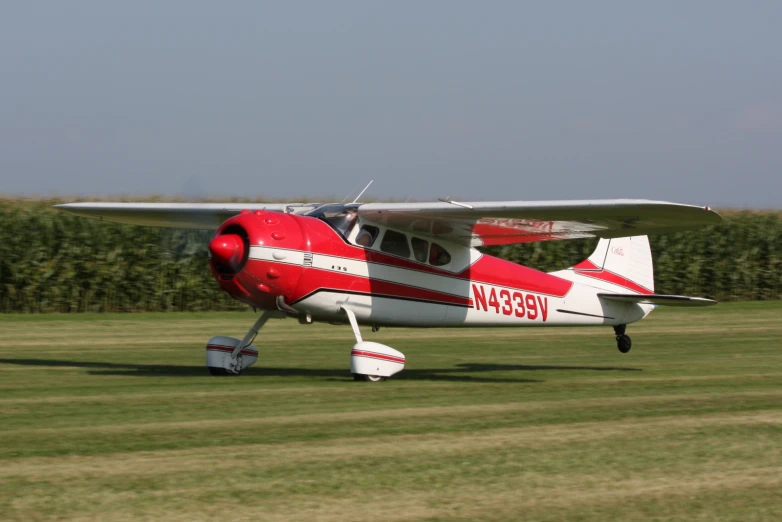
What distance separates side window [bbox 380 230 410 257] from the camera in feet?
44.2

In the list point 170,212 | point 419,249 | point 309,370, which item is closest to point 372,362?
point 419,249

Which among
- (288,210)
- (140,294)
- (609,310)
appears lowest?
(140,294)

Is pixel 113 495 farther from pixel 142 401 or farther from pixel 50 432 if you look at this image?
pixel 142 401

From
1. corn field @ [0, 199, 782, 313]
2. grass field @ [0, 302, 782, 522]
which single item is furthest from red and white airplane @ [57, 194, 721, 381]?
corn field @ [0, 199, 782, 313]

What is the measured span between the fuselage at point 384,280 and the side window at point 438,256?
0.02 m

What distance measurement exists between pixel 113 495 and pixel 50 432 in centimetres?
251

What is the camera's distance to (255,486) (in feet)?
21.2

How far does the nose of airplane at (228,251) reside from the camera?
11836 millimetres

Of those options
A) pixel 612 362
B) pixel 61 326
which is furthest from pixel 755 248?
pixel 61 326

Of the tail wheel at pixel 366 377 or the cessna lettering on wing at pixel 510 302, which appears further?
the cessna lettering on wing at pixel 510 302


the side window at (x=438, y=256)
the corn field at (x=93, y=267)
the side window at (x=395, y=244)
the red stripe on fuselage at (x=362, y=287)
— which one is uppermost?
the side window at (x=395, y=244)

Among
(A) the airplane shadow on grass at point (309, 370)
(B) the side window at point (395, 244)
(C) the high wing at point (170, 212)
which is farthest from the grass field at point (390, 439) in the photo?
(C) the high wing at point (170, 212)

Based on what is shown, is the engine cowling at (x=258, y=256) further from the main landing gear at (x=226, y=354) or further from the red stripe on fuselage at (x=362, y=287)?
the main landing gear at (x=226, y=354)

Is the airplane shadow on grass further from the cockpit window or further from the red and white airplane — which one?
the cockpit window
